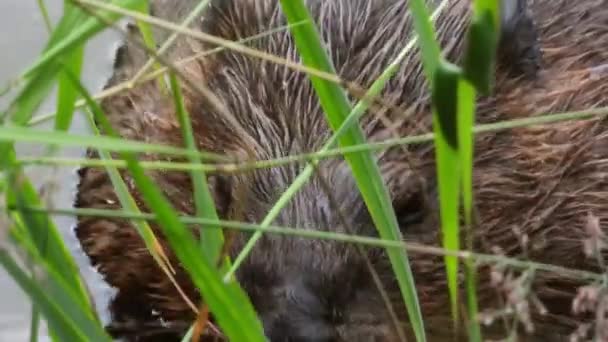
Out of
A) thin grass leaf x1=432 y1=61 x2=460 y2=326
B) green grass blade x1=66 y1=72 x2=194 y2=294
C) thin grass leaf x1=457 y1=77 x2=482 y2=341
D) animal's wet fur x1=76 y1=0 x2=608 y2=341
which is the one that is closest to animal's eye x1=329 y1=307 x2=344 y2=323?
animal's wet fur x1=76 y1=0 x2=608 y2=341

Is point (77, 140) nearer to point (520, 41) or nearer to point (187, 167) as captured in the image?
point (187, 167)

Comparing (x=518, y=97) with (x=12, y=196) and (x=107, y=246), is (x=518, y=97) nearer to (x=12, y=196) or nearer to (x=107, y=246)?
(x=107, y=246)

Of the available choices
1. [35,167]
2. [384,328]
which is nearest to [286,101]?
[384,328]

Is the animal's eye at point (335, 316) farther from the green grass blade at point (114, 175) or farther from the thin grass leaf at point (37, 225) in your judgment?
the thin grass leaf at point (37, 225)

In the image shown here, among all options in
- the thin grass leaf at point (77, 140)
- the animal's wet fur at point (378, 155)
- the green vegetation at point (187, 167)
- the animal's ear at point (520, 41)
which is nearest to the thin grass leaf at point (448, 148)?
the green vegetation at point (187, 167)

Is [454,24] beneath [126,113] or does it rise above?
above

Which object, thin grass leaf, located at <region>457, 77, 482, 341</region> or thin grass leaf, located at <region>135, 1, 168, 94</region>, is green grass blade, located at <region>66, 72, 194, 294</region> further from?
thin grass leaf, located at <region>457, 77, 482, 341</region>

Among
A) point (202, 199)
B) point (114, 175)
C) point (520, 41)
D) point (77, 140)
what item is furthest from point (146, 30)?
point (520, 41)
